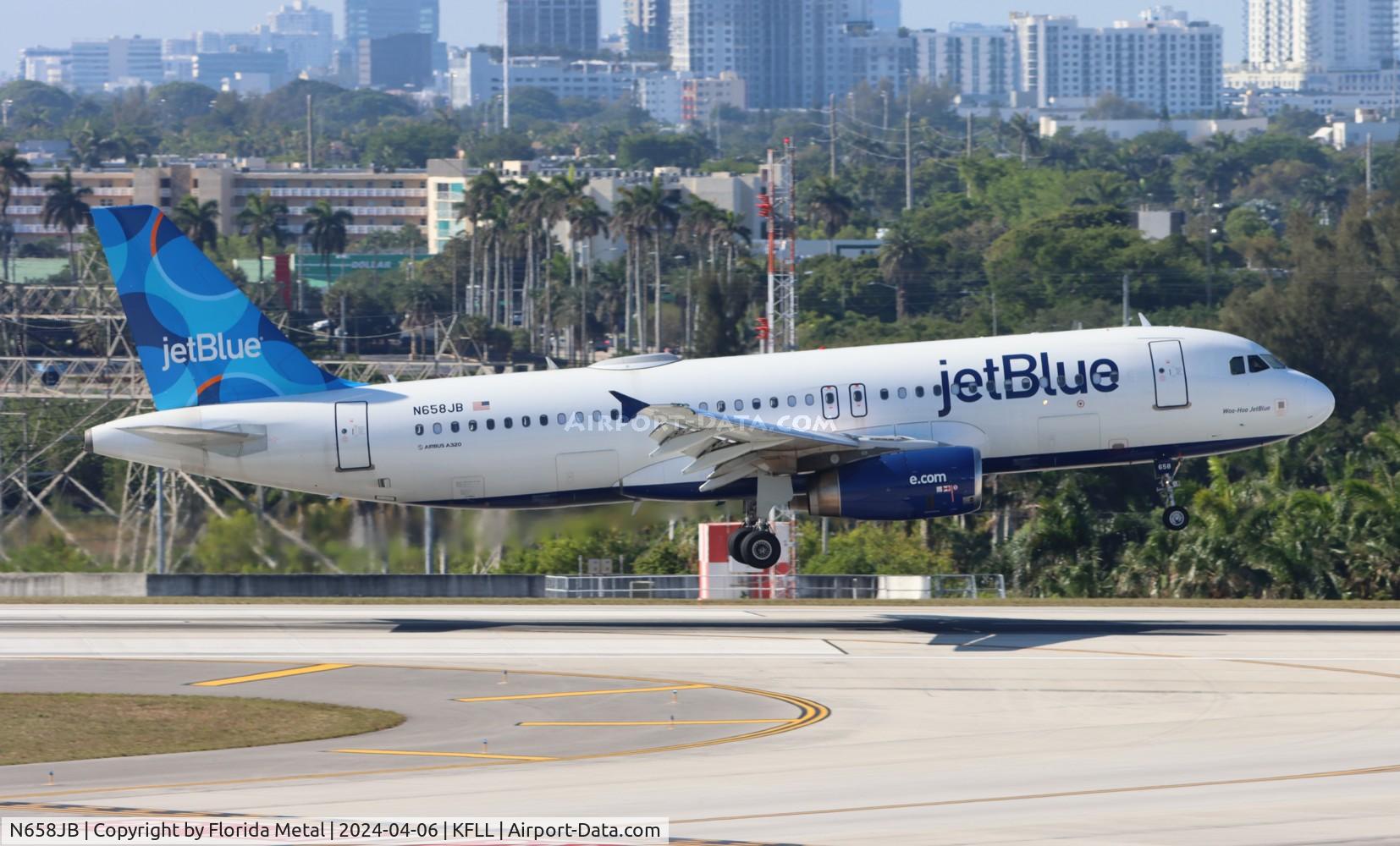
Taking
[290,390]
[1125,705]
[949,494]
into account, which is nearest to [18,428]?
[290,390]

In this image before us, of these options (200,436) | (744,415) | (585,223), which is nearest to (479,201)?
(585,223)

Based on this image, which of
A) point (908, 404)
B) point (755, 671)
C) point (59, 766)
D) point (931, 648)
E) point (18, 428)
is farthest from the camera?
point (18, 428)

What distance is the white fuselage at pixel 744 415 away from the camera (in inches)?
1806

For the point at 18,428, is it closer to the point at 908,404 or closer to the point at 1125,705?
the point at 908,404

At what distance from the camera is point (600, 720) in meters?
A: 33.3

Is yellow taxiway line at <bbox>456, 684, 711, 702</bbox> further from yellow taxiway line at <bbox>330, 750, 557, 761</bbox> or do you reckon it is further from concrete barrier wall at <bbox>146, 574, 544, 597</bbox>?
concrete barrier wall at <bbox>146, 574, 544, 597</bbox>

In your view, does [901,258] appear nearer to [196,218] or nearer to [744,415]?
[196,218]

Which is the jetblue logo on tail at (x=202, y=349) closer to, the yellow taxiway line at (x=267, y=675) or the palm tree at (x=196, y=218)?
the yellow taxiway line at (x=267, y=675)

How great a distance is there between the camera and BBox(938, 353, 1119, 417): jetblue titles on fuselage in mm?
45781

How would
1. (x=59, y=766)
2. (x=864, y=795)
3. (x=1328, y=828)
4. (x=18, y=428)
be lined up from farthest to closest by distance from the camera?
(x=18, y=428), (x=59, y=766), (x=864, y=795), (x=1328, y=828)

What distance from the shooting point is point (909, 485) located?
43812 mm

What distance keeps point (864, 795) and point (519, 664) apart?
A: 13.9 m

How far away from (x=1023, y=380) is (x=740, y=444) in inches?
273
